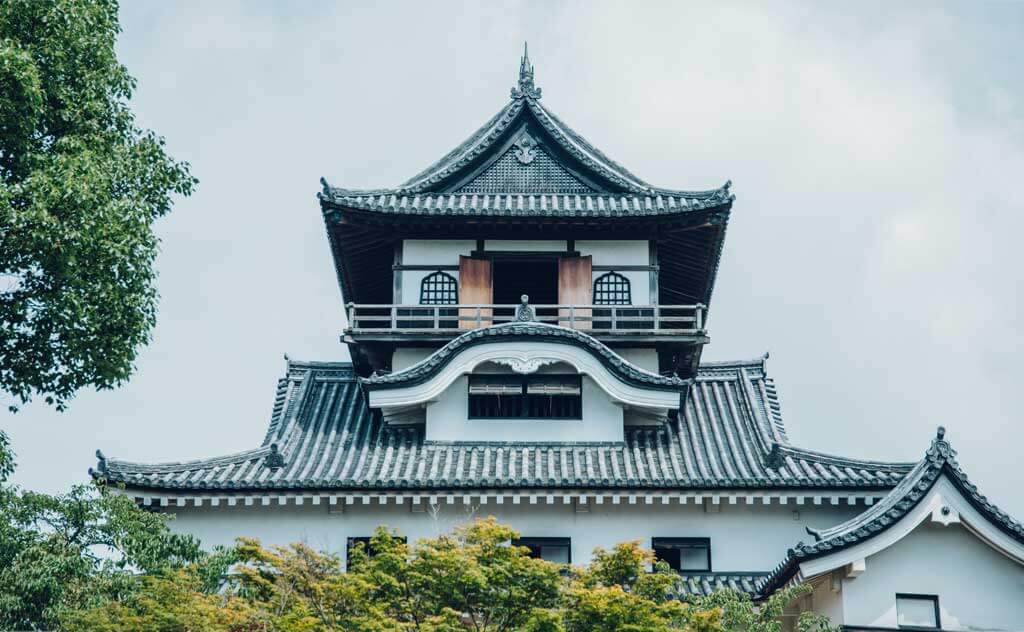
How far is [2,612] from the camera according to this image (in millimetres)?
17062

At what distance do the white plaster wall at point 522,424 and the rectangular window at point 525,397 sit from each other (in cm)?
14

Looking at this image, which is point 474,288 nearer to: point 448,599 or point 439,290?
point 439,290

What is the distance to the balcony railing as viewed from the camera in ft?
83.6

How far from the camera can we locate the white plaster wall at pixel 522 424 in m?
24.4

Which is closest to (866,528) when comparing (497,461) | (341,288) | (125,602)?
(497,461)

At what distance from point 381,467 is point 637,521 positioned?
460 cm

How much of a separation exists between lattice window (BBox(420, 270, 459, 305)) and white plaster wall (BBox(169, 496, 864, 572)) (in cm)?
544

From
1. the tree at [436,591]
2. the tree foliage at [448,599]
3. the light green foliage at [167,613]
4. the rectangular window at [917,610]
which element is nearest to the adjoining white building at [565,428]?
the rectangular window at [917,610]

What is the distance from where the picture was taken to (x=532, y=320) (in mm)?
24688

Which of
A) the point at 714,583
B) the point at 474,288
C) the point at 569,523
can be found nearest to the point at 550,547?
the point at 569,523

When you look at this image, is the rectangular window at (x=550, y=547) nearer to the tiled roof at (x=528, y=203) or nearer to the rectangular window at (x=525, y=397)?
the rectangular window at (x=525, y=397)

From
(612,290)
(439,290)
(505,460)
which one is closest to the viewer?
(505,460)

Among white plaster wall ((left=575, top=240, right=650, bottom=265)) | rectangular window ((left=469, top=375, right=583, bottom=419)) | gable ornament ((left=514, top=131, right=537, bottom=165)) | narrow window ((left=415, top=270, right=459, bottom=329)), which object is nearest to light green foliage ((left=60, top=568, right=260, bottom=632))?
rectangular window ((left=469, top=375, right=583, bottom=419))

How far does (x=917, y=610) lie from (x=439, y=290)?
38.0 feet
